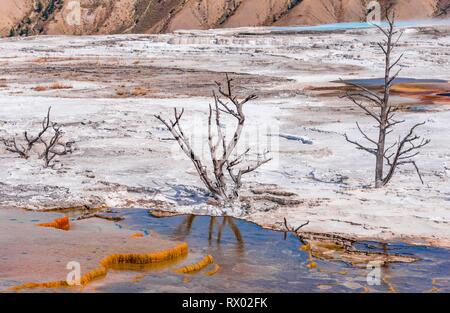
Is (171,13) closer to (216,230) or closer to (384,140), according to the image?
(384,140)

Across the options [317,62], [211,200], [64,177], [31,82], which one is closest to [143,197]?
[211,200]

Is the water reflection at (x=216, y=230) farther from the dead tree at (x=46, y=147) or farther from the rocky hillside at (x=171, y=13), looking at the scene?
the rocky hillside at (x=171, y=13)

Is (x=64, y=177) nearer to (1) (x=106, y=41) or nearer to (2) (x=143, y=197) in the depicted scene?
(2) (x=143, y=197)

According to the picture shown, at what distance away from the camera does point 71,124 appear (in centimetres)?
1816

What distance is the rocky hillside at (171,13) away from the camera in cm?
9838

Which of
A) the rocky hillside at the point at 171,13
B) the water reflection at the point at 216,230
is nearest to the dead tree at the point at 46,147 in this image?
the water reflection at the point at 216,230

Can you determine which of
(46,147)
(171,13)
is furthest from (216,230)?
(171,13)

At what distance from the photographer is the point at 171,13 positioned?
346ft

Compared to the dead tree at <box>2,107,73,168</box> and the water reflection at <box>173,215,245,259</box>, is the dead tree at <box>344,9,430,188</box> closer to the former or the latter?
the water reflection at <box>173,215,245,259</box>

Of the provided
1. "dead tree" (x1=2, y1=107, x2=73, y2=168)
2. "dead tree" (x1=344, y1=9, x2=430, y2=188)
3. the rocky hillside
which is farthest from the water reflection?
the rocky hillside

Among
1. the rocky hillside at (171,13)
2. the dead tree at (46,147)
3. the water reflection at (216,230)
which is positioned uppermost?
the rocky hillside at (171,13)

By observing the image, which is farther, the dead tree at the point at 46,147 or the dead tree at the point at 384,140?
the dead tree at the point at 46,147

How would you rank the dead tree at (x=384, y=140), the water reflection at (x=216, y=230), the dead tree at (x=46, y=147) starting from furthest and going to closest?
the dead tree at (x=46, y=147) → the dead tree at (x=384, y=140) → the water reflection at (x=216, y=230)
